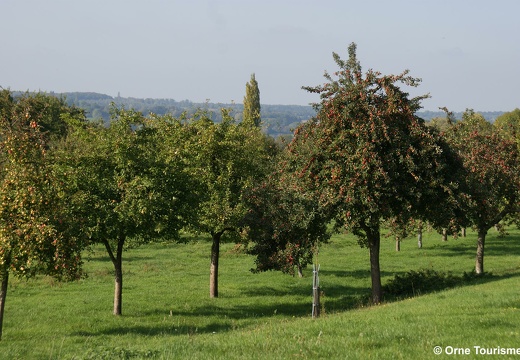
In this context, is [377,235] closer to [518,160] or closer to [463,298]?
[463,298]

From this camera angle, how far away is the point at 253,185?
108ft

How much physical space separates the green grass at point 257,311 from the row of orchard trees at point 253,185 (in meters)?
2.98

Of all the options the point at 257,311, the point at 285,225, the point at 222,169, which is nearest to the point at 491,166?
the point at 285,225

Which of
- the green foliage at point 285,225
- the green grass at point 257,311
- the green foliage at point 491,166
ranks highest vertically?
the green foliage at point 491,166

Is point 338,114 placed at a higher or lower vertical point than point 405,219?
higher

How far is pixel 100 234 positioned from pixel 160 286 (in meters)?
13.0

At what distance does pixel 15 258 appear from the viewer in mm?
21359

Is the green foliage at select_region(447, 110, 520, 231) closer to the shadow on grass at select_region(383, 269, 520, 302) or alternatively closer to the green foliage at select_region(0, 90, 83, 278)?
the shadow on grass at select_region(383, 269, 520, 302)

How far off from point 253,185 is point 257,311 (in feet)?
24.7

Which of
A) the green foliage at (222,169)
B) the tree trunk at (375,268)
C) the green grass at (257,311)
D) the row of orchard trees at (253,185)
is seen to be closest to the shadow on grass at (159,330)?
the green grass at (257,311)

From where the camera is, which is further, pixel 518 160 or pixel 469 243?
pixel 469 243

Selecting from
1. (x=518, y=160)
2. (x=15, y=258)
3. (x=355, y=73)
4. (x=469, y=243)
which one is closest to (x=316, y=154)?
(x=355, y=73)

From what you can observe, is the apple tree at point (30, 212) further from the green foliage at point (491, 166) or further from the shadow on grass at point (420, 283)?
the green foliage at point (491, 166)

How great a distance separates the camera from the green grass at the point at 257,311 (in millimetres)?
13781
